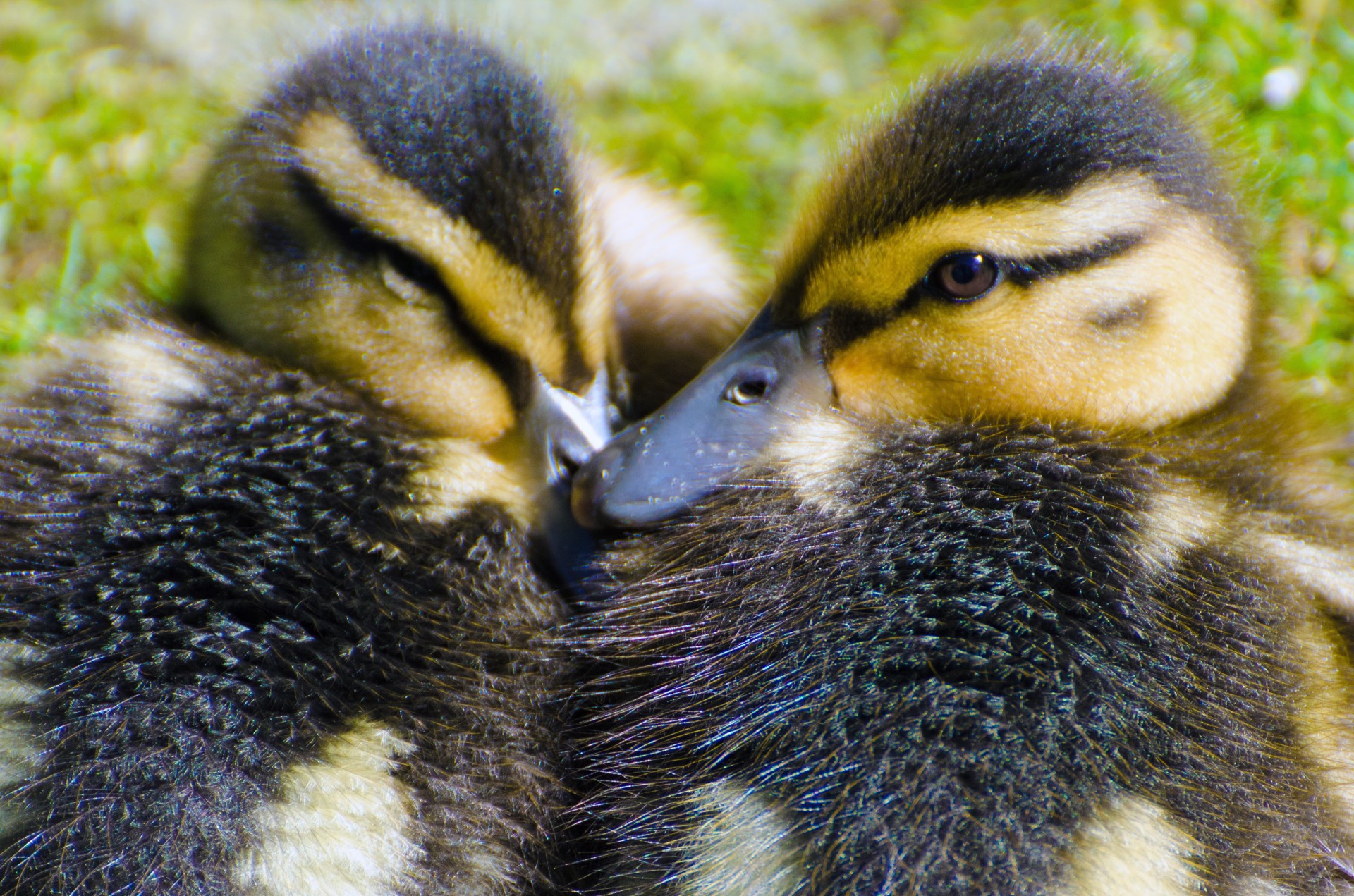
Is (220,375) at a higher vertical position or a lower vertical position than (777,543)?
higher

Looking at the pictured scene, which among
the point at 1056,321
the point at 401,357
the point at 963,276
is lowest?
the point at 1056,321

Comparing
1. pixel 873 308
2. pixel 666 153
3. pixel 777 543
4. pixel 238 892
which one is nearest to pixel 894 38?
pixel 666 153

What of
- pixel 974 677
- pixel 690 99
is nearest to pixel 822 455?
pixel 974 677

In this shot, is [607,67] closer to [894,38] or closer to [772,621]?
[894,38]

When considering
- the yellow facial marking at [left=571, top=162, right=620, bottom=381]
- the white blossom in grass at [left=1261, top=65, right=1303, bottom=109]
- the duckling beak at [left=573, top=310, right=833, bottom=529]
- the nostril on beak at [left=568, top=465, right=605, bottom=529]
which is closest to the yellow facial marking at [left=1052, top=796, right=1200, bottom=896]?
the duckling beak at [left=573, top=310, right=833, bottom=529]

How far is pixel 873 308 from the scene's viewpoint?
165 cm

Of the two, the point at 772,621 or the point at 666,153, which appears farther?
the point at 666,153

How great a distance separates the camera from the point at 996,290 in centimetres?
159

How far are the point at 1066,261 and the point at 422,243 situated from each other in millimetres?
897

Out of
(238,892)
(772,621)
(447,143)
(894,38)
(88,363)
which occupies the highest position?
(88,363)

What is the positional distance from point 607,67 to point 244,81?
4.54ft

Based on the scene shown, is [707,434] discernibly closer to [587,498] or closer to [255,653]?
[587,498]

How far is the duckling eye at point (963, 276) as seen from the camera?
5.20 ft

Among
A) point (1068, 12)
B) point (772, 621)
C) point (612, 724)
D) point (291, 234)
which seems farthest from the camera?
point (1068, 12)
